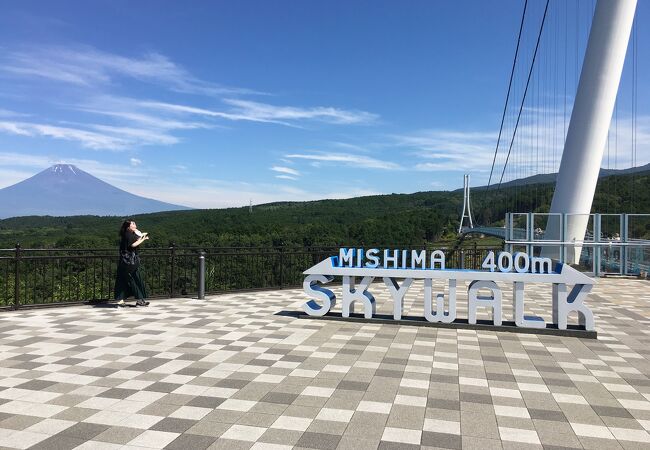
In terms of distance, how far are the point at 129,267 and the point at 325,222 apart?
50.9 m

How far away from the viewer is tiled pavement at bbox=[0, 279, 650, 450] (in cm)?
392

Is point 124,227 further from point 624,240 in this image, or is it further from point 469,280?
point 624,240

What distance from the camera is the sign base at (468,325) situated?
25.7 ft

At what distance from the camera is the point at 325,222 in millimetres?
60562

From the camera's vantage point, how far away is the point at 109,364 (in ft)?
19.4

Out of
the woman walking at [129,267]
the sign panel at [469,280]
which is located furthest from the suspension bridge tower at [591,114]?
the woman walking at [129,267]

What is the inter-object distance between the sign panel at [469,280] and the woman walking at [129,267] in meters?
3.54

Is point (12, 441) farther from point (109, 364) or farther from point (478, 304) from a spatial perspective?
point (478, 304)

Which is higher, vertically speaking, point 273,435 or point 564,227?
point 564,227

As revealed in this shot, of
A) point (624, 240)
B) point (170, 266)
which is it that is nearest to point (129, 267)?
point (170, 266)

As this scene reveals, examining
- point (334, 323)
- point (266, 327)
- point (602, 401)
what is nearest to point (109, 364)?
point (266, 327)

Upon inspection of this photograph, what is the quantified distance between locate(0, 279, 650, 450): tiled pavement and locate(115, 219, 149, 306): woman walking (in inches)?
44.0

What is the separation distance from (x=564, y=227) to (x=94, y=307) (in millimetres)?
15643

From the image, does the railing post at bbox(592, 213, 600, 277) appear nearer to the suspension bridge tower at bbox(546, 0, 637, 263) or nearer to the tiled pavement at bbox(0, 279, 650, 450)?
the suspension bridge tower at bbox(546, 0, 637, 263)
